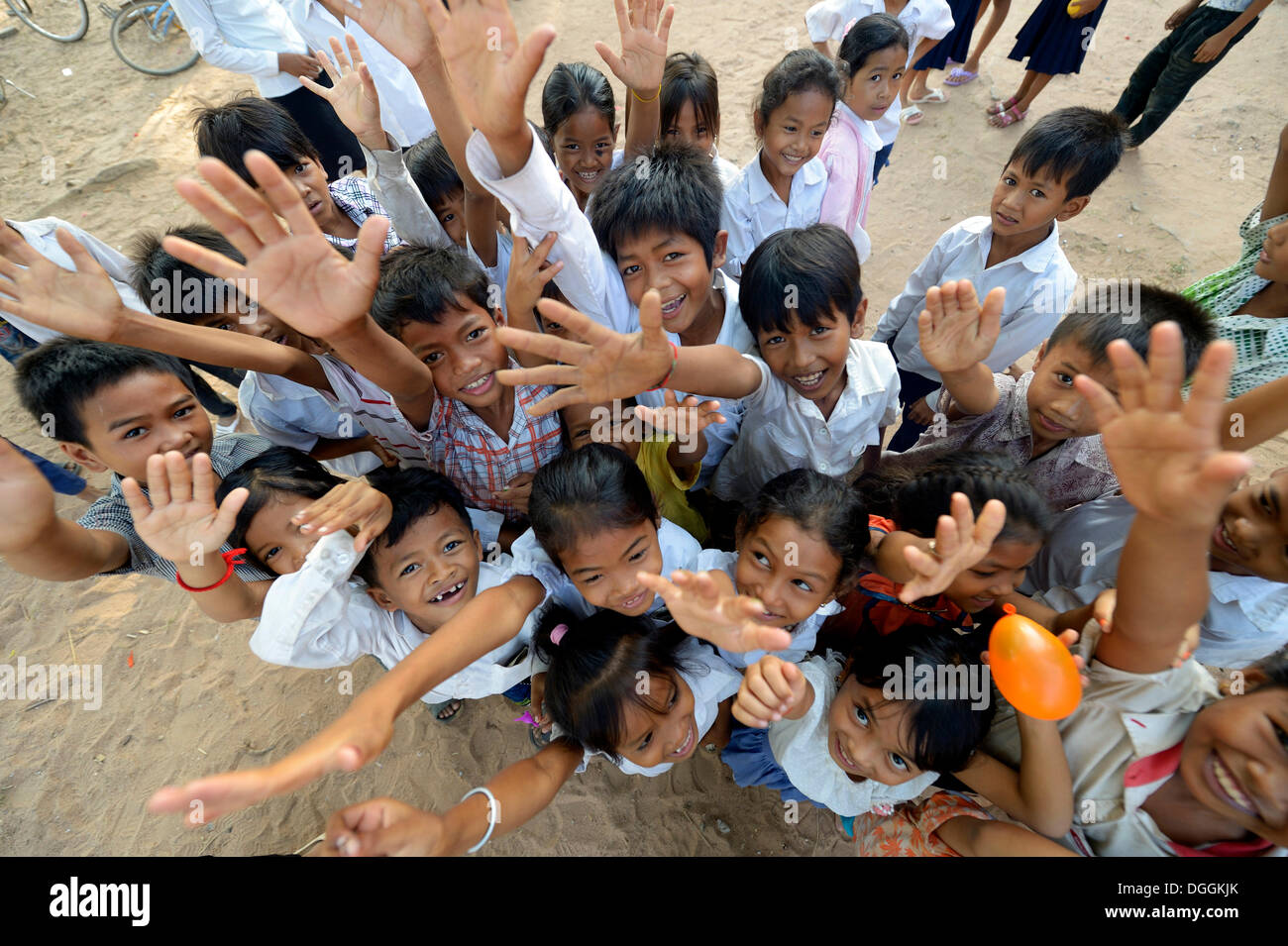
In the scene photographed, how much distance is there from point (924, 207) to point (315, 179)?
4254 millimetres

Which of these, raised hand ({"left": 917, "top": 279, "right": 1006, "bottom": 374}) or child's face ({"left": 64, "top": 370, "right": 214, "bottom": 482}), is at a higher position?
raised hand ({"left": 917, "top": 279, "right": 1006, "bottom": 374})

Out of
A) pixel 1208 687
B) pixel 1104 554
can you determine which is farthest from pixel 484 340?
pixel 1208 687

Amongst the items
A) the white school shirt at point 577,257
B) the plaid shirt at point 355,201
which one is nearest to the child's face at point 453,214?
the plaid shirt at point 355,201

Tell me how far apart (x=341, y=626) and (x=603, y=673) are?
799 mm

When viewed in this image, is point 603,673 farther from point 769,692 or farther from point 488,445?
point 488,445

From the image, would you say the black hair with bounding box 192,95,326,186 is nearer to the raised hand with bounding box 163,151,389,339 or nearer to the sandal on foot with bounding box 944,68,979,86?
the raised hand with bounding box 163,151,389,339

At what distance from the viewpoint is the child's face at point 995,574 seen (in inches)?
67.8

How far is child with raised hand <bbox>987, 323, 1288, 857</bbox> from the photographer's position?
117cm

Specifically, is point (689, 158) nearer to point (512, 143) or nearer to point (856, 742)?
point (512, 143)

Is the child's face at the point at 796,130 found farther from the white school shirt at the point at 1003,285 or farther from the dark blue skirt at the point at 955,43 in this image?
the dark blue skirt at the point at 955,43

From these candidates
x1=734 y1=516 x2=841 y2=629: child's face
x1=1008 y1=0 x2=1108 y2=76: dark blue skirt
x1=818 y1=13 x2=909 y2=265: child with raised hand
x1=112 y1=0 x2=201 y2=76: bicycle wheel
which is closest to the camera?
x1=734 y1=516 x2=841 y2=629: child's face

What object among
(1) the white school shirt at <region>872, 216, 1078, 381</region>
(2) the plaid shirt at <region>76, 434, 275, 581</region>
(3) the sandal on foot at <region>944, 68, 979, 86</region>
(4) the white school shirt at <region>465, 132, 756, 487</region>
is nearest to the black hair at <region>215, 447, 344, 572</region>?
(2) the plaid shirt at <region>76, 434, 275, 581</region>

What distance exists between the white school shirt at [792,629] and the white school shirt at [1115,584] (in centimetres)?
73

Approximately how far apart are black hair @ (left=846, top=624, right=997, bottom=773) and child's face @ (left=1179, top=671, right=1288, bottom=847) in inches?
17.3
